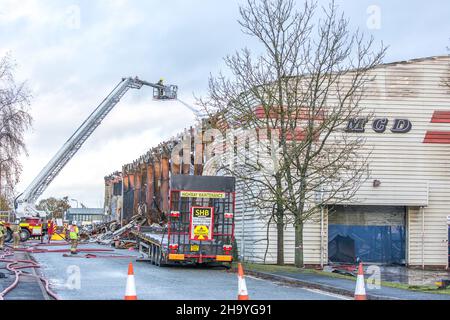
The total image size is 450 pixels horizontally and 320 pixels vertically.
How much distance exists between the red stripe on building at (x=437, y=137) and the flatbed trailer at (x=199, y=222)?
10597mm

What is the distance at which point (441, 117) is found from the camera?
31875 millimetres

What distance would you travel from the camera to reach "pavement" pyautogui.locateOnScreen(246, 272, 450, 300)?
15383 mm

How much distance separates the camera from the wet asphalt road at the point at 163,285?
15.6m

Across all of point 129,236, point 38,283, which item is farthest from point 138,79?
point 38,283

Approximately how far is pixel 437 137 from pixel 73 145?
24.3 metres

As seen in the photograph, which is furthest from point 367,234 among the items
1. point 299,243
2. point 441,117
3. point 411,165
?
point 299,243

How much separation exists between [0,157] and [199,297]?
26355mm

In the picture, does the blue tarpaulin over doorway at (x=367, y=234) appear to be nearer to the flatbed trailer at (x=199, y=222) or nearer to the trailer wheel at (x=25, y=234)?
the flatbed trailer at (x=199, y=222)

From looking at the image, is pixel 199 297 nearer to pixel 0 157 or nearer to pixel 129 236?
pixel 0 157

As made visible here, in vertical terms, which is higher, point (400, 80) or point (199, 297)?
point (400, 80)

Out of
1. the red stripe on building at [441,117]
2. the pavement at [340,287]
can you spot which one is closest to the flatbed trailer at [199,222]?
the pavement at [340,287]

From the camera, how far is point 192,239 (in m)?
25.0

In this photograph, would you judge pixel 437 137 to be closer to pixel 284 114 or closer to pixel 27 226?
pixel 284 114

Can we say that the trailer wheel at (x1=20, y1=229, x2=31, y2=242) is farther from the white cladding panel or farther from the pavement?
the pavement
